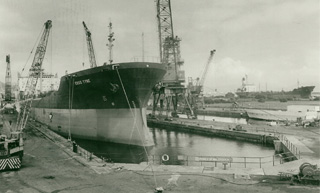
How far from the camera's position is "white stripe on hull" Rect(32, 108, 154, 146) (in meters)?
25.3

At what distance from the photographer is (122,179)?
13.1m

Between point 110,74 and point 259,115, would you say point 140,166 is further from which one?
point 259,115

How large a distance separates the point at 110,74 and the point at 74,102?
320 inches

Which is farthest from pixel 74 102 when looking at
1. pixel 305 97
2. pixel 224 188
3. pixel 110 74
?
pixel 305 97

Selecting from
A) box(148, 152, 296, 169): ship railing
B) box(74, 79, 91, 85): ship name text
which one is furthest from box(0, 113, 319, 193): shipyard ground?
box(74, 79, 91, 85): ship name text

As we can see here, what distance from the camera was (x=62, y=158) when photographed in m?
18.0

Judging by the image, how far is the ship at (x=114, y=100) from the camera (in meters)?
24.4

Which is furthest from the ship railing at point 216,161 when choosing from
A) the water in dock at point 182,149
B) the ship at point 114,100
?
the ship at point 114,100

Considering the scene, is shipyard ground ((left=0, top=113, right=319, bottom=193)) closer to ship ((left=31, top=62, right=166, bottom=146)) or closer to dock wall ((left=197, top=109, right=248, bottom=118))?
ship ((left=31, top=62, right=166, bottom=146))

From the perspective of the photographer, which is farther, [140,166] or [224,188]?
[140,166]

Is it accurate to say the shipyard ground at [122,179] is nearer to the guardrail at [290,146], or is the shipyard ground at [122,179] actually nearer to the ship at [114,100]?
the guardrail at [290,146]

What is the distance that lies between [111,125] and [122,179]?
13.6 m

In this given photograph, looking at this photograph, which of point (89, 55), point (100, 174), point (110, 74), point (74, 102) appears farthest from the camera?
point (89, 55)

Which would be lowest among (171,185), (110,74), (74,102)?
(171,185)
